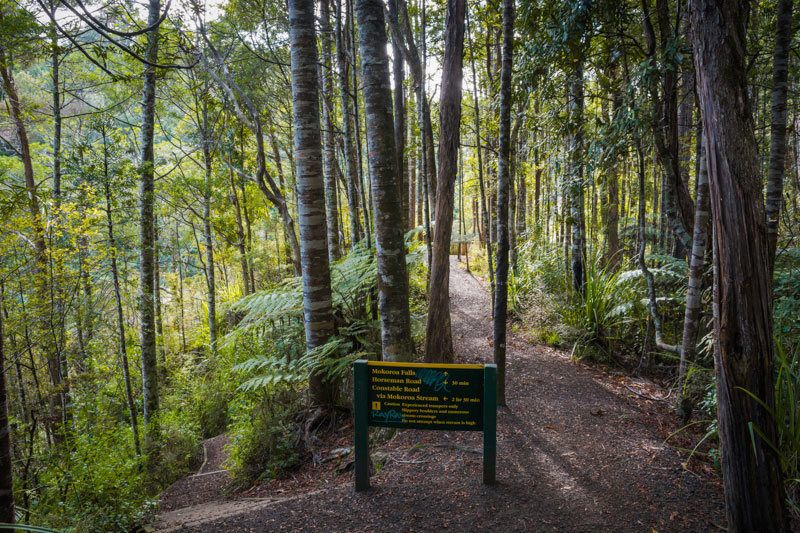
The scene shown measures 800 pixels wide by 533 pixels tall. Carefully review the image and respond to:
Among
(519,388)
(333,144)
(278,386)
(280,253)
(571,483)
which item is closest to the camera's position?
Result: (571,483)

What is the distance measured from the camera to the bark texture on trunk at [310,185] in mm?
5145

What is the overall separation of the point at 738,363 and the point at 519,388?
336 centimetres

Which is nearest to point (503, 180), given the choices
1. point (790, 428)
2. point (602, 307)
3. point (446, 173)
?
point (446, 173)

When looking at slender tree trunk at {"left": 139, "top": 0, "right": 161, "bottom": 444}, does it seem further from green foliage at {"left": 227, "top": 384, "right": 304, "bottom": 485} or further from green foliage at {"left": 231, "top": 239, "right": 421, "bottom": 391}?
green foliage at {"left": 227, "top": 384, "right": 304, "bottom": 485}

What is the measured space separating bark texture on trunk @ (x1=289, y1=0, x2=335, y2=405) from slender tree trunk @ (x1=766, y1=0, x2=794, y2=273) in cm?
475

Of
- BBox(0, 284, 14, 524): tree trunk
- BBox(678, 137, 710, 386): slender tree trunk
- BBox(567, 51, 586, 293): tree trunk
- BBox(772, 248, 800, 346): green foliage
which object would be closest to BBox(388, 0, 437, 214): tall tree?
BBox(567, 51, 586, 293): tree trunk

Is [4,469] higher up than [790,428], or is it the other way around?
[4,469]

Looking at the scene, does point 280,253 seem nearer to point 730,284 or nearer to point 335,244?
point 335,244

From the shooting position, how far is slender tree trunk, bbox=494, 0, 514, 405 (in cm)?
452

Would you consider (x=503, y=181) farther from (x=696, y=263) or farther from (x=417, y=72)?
(x=417, y=72)

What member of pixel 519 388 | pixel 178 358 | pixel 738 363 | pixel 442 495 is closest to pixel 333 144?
pixel 519 388

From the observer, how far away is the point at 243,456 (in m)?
5.64

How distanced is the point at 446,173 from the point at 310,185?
182 cm

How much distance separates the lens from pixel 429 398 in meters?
3.47
